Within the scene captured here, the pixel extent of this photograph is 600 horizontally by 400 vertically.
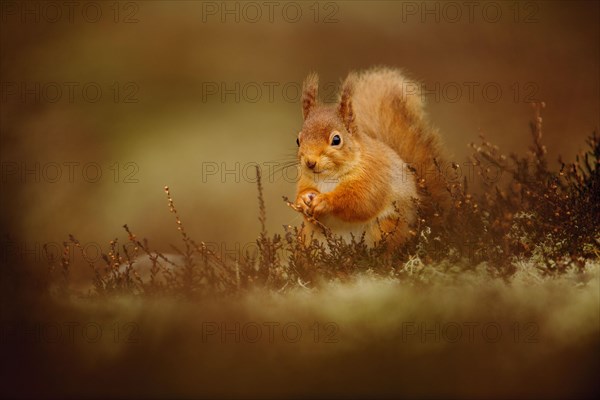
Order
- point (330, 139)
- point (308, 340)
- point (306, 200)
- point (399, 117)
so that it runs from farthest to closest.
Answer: point (399, 117)
point (306, 200)
point (330, 139)
point (308, 340)

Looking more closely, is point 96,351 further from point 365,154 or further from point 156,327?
point 365,154

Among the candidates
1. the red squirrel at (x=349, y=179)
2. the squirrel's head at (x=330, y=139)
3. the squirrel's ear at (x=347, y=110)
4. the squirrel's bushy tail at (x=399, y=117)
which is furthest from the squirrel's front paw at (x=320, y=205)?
the squirrel's bushy tail at (x=399, y=117)

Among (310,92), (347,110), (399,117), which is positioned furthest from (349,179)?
(399,117)

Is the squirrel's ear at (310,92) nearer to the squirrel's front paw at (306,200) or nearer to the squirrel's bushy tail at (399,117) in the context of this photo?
the squirrel's front paw at (306,200)

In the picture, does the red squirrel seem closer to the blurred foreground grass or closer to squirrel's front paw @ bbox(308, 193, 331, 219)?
squirrel's front paw @ bbox(308, 193, 331, 219)

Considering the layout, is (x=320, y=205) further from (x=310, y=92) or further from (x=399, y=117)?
(x=399, y=117)

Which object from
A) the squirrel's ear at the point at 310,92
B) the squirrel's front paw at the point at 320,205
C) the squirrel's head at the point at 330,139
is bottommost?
the squirrel's front paw at the point at 320,205
